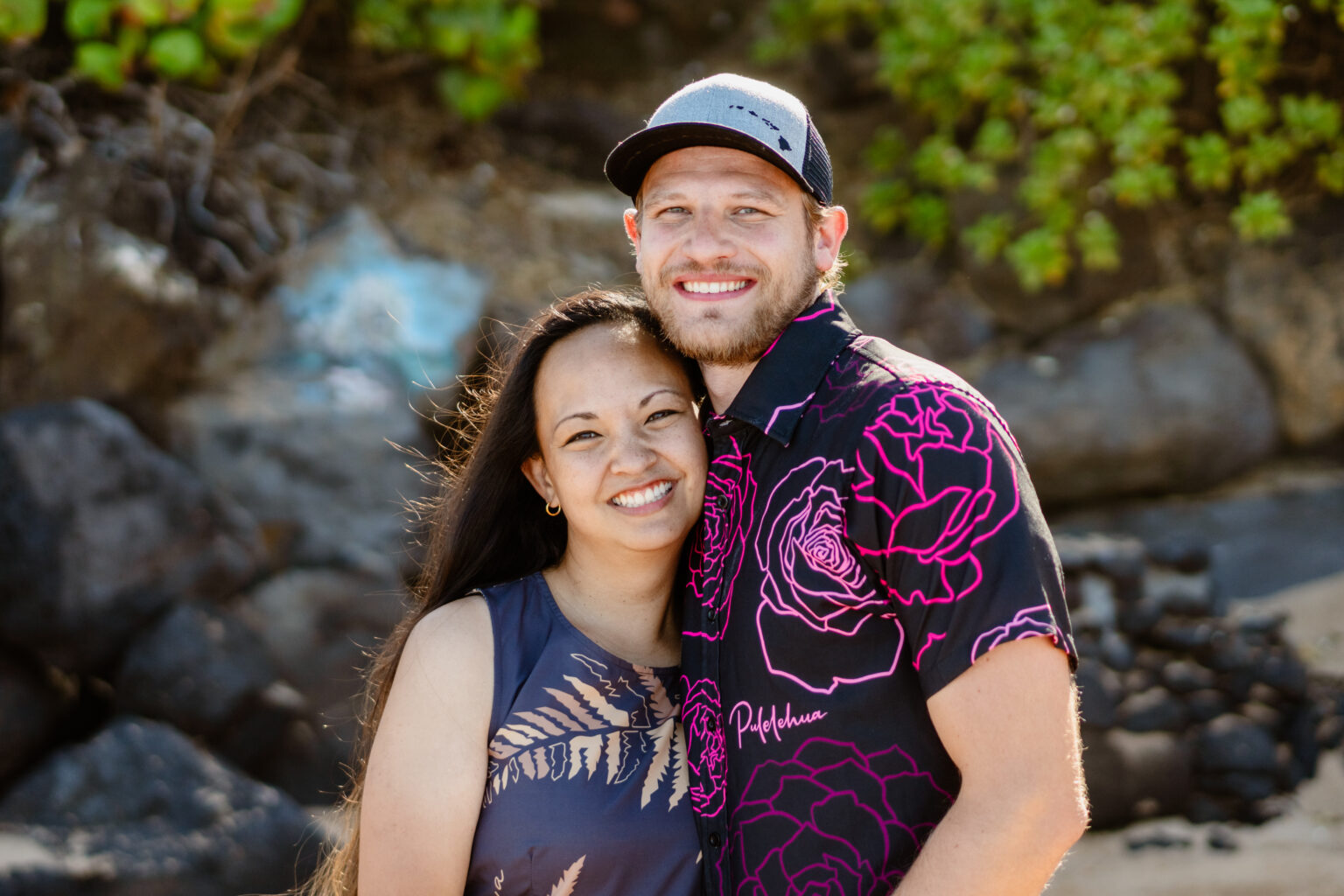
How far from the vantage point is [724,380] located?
2.31m

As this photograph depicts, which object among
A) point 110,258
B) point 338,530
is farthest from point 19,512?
point 110,258

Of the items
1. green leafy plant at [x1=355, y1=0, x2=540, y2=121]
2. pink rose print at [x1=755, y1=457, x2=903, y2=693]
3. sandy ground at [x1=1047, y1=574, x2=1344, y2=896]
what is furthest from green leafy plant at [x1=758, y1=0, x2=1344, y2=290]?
pink rose print at [x1=755, y1=457, x2=903, y2=693]

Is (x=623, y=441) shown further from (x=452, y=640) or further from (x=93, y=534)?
(x=93, y=534)

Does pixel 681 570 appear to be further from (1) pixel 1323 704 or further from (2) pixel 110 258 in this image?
(2) pixel 110 258

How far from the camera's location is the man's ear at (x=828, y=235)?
2336 mm

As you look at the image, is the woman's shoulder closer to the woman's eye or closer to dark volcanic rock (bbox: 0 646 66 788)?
the woman's eye

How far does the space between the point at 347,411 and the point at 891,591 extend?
4185 mm

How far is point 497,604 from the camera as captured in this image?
2.34 m

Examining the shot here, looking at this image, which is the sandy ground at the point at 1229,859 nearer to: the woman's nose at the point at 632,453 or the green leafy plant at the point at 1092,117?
the woman's nose at the point at 632,453

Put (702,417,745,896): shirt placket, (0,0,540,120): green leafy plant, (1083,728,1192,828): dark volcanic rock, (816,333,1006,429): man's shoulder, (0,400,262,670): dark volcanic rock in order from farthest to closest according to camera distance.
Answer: (0,0,540,120): green leafy plant
(1083,728,1192,828): dark volcanic rock
(0,400,262,670): dark volcanic rock
(702,417,745,896): shirt placket
(816,333,1006,429): man's shoulder

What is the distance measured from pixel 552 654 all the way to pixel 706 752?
38 cm

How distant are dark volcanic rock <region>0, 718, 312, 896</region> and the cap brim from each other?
103 inches

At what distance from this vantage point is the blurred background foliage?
20.1 feet

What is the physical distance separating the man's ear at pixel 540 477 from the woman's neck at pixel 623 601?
14 centimetres
